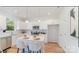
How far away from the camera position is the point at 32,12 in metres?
1.97

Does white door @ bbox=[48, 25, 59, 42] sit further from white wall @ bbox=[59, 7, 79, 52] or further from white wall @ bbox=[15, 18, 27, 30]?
white wall @ bbox=[15, 18, 27, 30]

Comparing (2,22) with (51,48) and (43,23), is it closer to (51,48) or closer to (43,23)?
(43,23)

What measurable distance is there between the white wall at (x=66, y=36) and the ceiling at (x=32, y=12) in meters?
0.13

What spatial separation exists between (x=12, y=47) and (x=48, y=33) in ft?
2.57

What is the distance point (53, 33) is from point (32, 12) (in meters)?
0.63

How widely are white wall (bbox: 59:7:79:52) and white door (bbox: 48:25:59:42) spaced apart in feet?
0.31

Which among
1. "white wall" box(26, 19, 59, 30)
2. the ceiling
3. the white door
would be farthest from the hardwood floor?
the ceiling

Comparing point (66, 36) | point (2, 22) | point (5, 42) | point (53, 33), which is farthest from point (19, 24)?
point (66, 36)

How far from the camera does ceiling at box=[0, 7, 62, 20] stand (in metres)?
1.86

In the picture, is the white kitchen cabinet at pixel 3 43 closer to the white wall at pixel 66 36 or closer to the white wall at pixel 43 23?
the white wall at pixel 43 23

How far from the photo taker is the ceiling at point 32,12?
1863 mm
